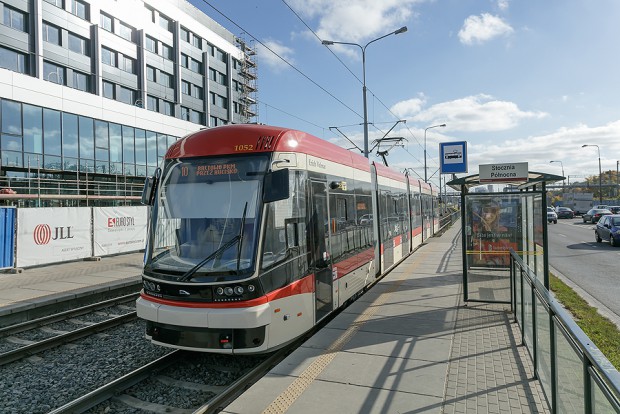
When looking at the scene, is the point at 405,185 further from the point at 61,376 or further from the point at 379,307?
the point at 61,376

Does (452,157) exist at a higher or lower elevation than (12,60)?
lower

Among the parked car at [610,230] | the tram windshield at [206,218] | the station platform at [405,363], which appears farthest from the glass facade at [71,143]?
the parked car at [610,230]

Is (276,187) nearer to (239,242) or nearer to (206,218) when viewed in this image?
(239,242)

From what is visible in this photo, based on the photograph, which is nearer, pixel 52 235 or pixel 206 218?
pixel 206 218

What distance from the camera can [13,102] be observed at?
24.4 meters

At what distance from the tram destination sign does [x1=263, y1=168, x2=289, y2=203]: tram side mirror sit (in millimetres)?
4780

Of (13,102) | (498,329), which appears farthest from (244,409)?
(13,102)

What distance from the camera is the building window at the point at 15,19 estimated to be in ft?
85.8

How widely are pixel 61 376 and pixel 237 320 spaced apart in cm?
280

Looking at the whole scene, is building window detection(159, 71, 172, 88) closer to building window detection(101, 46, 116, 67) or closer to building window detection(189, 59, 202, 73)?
building window detection(189, 59, 202, 73)

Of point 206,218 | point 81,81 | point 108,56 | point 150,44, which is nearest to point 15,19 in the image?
point 81,81

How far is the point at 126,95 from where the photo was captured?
36250 millimetres

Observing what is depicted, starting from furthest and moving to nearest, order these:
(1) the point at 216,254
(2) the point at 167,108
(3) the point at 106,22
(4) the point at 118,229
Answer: (2) the point at 167,108 < (3) the point at 106,22 < (4) the point at 118,229 < (1) the point at 216,254

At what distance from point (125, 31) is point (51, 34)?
7.45m
